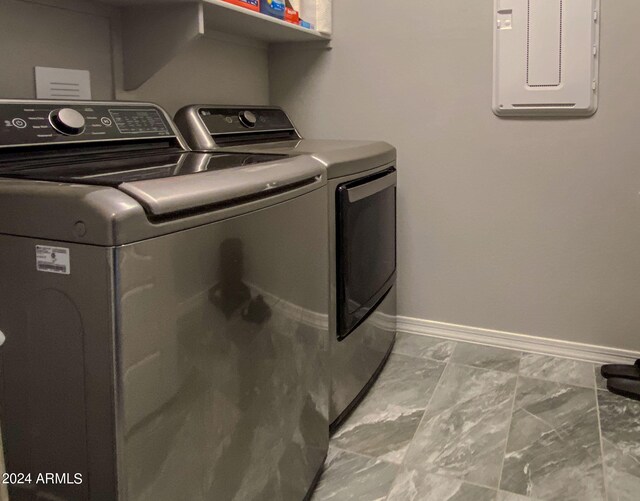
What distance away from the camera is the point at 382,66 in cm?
227

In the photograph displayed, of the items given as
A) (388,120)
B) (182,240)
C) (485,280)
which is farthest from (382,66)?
(182,240)

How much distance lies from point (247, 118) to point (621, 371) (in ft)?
5.04

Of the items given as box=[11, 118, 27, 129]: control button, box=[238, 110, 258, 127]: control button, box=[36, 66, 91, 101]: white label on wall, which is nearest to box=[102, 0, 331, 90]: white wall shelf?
box=[36, 66, 91, 101]: white label on wall

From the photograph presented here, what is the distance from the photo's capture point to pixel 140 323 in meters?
0.76

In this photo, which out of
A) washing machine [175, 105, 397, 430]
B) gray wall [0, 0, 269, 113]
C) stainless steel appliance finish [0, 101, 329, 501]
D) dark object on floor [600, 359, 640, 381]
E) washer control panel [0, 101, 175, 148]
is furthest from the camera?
dark object on floor [600, 359, 640, 381]

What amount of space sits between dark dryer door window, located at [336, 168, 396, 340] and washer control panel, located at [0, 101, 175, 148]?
0.52 meters

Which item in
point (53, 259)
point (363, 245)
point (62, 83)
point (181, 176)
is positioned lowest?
point (363, 245)

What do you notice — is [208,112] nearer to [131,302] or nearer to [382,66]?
[382,66]

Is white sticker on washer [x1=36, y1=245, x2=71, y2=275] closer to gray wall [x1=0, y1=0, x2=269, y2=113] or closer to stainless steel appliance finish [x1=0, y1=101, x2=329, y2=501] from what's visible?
stainless steel appliance finish [x1=0, y1=101, x2=329, y2=501]

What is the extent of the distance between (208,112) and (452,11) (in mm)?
989

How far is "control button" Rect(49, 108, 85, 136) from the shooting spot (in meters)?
Result: 1.23

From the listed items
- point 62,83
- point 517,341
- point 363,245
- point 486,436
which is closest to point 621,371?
point 517,341

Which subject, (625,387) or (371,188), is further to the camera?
(625,387)

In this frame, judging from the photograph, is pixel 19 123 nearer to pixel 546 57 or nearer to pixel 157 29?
pixel 157 29
